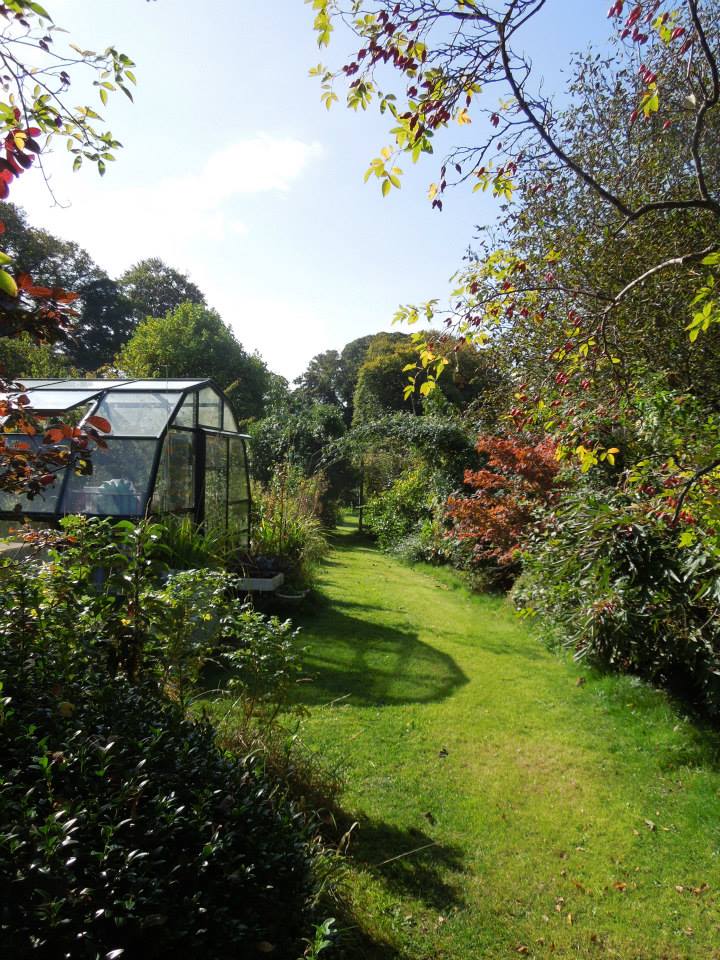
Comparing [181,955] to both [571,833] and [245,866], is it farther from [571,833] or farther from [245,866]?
[571,833]

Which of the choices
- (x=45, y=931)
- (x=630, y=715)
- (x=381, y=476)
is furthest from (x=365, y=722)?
(x=381, y=476)

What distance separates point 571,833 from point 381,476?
15.1 metres

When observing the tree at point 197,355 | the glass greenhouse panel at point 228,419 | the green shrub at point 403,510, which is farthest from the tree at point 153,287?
the glass greenhouse panel at point 228,419

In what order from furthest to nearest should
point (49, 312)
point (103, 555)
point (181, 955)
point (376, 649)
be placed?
point (376, 649) → point (103, 555) → point (49, 312) → point (181, 955)

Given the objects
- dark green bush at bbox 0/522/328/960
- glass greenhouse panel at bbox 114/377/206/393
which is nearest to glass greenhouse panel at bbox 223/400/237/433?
glass greenhouse panel at bbox 114/377/206/393

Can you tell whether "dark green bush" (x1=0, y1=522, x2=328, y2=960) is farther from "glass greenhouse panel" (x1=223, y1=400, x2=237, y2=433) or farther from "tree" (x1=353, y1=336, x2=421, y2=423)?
"tree" (x1=353, y1=336, x2=421, y2=423)

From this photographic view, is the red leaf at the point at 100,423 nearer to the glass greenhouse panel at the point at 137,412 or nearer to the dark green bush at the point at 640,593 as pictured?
the dark green bush at the point at 640,593

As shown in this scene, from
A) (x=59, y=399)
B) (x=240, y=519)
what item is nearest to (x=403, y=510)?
(x=240, y=519)

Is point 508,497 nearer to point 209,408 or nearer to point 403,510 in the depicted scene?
point 209,408

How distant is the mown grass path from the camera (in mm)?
2758

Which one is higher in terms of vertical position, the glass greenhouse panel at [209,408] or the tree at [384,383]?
the tree at [384,383]

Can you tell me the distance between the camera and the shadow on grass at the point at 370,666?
5375 mm

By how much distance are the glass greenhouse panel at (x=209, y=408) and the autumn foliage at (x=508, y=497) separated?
3905 millimetres

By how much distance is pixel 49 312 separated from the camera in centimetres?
227
